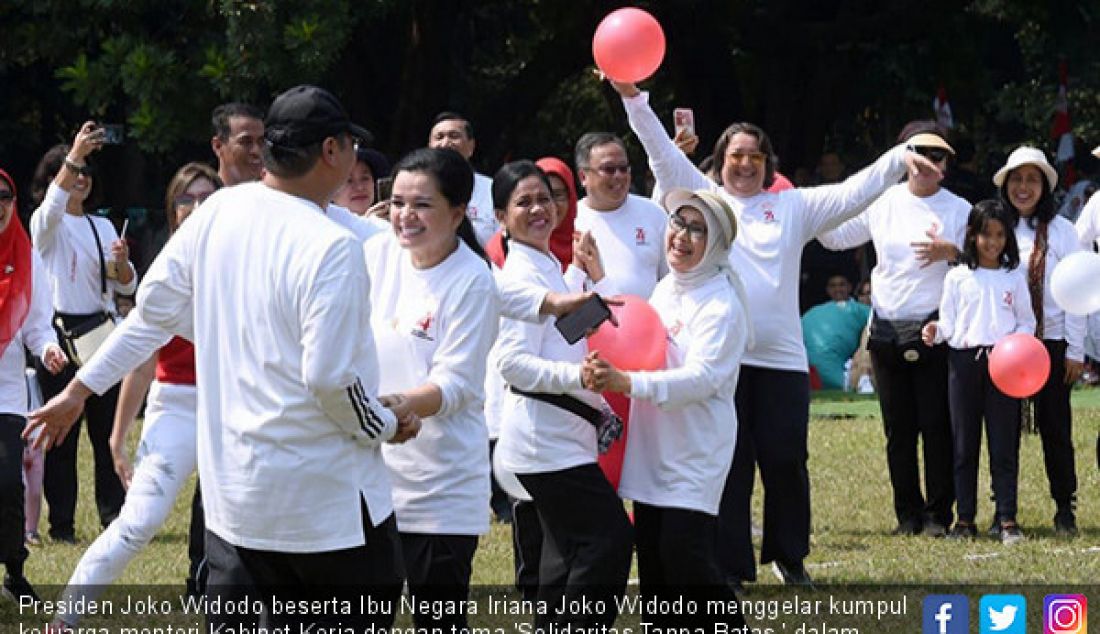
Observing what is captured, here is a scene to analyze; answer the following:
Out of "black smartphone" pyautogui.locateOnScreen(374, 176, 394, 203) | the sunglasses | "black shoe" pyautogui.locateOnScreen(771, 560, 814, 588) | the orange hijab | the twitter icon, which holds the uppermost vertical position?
"black smartphone" pyautogui.locateOnScreen(374, 176, 394, 203)

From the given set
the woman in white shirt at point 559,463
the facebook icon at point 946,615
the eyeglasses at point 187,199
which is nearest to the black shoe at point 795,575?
the facebook icon at point 946,615

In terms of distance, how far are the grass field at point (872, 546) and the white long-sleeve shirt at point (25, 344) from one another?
905 mm

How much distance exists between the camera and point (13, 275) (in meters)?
9.04

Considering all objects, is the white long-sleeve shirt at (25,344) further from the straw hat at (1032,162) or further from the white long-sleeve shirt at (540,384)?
Answer: the straw hat at (1032,162)

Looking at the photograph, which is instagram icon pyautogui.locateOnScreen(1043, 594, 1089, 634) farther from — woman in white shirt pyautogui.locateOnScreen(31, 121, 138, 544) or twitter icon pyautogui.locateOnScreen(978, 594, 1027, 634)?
woman in white shirt pyautogui.locateOnScreen(31, 121, 138, 544)

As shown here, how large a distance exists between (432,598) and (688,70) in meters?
14.8

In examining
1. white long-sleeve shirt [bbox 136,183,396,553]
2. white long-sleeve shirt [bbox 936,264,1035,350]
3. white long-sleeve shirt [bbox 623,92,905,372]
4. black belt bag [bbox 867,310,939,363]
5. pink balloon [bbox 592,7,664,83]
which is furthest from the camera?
black belt bag [bbox 867,310,939,363]

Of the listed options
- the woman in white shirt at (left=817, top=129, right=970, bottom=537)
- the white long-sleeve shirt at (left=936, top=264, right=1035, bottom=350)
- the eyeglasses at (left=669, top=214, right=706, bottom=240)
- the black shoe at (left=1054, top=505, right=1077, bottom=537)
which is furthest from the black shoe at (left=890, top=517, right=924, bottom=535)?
the eyeglasses at (left=669, top=214, right=706, bottom=240)

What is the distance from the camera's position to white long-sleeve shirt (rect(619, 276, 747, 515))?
271 inches

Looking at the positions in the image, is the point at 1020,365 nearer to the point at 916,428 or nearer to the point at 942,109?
the point at 916,428

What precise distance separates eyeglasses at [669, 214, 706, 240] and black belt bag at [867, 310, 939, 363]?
12.6ft

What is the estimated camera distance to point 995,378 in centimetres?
1007

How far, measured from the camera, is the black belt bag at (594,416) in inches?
274

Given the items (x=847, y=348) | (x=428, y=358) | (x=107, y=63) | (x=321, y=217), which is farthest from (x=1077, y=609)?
(x=107, y=63)
